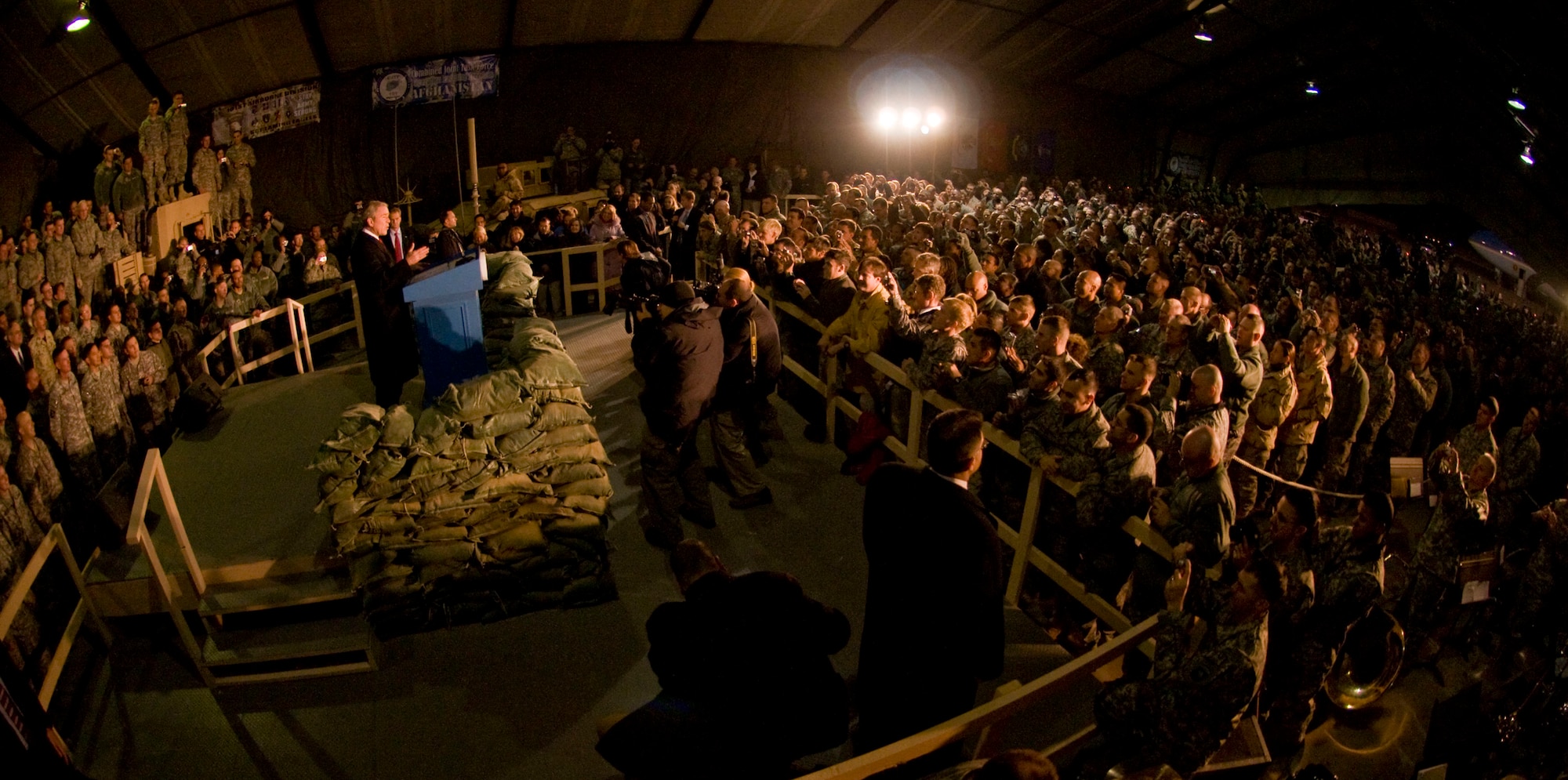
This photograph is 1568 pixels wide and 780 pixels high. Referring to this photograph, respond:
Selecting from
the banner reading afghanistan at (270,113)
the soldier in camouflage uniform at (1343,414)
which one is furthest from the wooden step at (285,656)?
the banner reading afghanistan at (270,113)

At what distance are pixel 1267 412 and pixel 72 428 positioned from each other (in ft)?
32.7

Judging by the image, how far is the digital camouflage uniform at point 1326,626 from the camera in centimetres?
374

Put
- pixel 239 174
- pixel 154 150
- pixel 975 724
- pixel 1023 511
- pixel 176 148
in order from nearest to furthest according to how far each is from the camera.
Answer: pixel 975 724 → pixel 1023 511 → pixel 154 150 → pixel 176 148 → pixel 239 174

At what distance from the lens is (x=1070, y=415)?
4.54m

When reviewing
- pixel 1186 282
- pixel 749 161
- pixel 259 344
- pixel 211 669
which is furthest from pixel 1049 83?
pixel 211 669

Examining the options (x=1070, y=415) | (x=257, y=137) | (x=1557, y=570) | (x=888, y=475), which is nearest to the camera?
(x=888, y=475)

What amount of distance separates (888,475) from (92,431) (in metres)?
8.13

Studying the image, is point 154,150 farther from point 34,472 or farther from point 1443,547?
point 1443,547

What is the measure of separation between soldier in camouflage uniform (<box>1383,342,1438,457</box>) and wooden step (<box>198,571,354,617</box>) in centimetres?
866

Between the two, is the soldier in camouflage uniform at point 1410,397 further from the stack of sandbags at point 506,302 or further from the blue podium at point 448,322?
the blue podium at point 448,322

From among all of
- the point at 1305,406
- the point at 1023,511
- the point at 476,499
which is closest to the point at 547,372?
the point at 476,499

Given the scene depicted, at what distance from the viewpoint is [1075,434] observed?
4.52 metres

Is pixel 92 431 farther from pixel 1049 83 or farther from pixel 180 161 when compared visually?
pixel 1049 83

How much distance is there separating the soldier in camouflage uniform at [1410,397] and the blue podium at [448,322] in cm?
794
